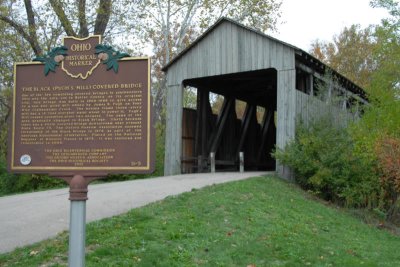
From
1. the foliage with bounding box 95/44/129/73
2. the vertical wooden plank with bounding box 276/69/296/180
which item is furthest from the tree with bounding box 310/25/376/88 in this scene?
the foliage with bounding box 95/44/129/73

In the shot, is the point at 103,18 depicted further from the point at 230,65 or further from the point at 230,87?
the point at 230,65

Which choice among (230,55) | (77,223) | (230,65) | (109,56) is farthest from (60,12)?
(77,223)

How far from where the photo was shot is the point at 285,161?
16312 mm

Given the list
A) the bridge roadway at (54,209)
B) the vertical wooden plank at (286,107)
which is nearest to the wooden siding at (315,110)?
the vertical wooden plank at (286,107)

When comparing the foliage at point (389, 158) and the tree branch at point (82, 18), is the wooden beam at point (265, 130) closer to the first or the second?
the tree branch at point (82, 18)

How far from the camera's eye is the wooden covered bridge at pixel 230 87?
17.3 meters

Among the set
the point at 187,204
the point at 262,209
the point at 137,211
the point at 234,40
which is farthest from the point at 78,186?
the point at 234,40

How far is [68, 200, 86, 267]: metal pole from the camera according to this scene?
525 cm

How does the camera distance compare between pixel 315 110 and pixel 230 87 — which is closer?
pixel 315 110

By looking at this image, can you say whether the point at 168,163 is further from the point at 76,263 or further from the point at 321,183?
the point at 76,263

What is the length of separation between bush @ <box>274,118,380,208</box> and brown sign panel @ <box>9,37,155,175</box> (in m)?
10.1

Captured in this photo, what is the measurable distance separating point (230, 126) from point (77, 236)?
18308 mm

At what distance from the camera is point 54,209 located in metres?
10.5

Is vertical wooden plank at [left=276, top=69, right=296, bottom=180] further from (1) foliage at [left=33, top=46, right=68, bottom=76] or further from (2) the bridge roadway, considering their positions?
(1) foliage at [left=33, top=46, right=68, bottom=76]
